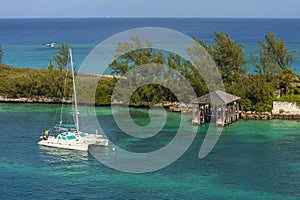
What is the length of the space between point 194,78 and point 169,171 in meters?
24.0

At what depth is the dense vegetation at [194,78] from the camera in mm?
59016

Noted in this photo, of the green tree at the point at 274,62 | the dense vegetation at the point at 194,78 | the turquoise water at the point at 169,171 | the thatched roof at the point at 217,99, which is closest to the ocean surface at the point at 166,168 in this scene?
the turquoise water at the point at 169,171

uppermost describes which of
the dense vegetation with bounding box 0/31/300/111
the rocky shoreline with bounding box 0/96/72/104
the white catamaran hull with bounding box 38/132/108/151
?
the dense vegetation with bounding box 0/31/300/111

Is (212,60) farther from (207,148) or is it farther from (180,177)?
(180,177)

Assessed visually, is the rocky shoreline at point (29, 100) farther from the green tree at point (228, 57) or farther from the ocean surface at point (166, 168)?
the green tree at point (228, 57)

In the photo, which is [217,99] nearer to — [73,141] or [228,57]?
[228,57]

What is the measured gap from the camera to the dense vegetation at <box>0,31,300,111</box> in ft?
194

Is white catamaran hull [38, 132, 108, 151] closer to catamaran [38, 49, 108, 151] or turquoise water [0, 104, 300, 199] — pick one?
catamaran [38, 49, 108, 151]

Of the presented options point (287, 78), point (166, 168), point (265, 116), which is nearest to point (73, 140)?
point (166, 168)

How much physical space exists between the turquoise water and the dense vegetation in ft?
26.4

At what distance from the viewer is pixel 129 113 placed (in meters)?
58.6

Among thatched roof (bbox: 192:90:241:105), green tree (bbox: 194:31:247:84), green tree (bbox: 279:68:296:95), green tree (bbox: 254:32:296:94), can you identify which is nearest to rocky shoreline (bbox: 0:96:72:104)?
green tree (bbox: 194:31:247:84)

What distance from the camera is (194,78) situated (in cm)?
6106

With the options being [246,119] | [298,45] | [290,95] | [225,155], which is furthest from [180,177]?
[298,45]
